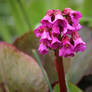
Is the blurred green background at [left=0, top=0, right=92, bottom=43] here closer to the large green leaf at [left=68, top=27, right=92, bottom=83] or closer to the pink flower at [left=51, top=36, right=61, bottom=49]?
the large green leaf at [left=68, top=27, right=92, bottom=83]

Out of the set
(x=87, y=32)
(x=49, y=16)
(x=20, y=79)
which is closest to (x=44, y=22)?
(x=49, y=16)

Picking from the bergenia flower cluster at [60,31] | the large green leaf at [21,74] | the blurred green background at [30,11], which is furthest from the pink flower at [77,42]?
the blurred green background at [30,11]

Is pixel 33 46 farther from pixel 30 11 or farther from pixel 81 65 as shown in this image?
pixel 30 11

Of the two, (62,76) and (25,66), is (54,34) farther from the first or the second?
(25,66)

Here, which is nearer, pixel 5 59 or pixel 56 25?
pixel 56 25

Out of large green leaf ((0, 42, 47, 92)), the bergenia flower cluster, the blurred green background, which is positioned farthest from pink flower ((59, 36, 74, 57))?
the blurred green background

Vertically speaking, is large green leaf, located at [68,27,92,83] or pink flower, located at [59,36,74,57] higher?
pink flower, located at [59,36,74,57]

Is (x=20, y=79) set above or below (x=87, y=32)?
below
